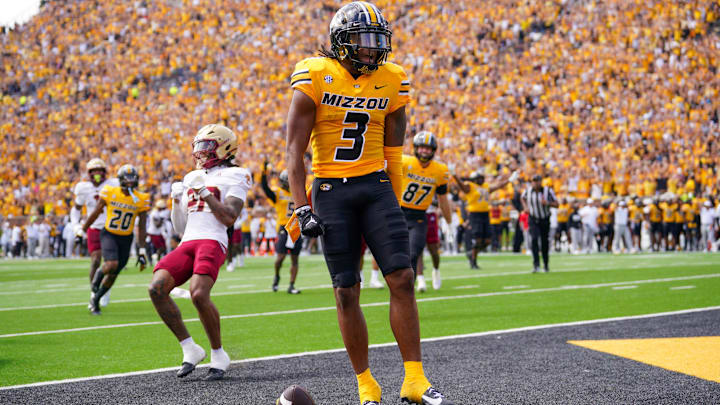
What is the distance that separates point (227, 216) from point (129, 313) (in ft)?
15.7

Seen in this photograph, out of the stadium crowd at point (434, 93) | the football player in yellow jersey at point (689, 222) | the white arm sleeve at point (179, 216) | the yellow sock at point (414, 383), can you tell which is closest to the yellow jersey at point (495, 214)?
the stadium crowd at point (434, 93)

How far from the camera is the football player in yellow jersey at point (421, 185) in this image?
34.6 feet

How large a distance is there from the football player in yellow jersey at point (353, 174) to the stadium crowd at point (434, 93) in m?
21.5

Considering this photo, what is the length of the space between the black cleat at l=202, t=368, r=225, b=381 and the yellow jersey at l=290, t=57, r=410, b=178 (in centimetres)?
193

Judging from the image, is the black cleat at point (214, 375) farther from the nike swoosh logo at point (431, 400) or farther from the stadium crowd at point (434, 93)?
the stadium crowd at point (434, 93)

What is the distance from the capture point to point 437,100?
33.3 meters

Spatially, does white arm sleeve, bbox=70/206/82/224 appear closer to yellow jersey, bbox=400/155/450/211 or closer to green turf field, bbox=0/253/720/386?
green turf field, bbox=0/253/720/386

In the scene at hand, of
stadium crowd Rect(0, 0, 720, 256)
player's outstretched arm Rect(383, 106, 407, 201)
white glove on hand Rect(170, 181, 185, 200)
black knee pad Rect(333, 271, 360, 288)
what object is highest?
stadium crowd Rect(0, 0, 720, 256)

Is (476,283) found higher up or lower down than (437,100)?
lower down

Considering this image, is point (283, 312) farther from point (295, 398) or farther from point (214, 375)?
point (295, 398)

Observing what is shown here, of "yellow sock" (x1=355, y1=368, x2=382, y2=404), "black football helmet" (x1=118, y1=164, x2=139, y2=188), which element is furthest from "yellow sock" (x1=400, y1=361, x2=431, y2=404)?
"black football helmet" (x1=118, y1=164, x2=139, y2=188)

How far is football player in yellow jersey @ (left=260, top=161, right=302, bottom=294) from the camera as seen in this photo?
1242 centimetres

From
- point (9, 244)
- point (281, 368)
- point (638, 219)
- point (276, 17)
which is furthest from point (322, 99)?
point (276, 17)

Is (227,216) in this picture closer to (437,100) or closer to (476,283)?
(476,283)
